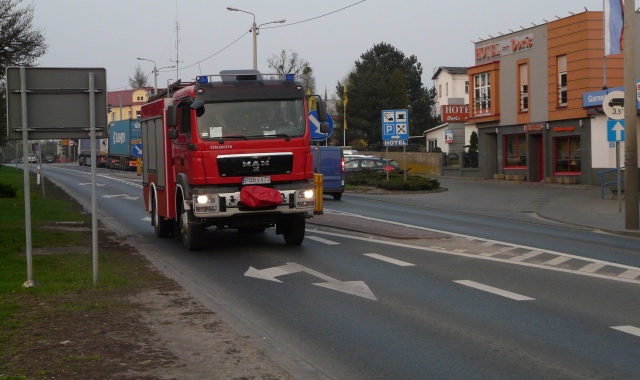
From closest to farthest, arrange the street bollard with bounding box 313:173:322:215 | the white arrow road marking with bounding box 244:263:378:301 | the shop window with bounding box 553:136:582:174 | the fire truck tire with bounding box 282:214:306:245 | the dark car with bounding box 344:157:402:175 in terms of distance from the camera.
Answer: the white arrow road marking with bounding box 244:263:378:301
the fire truck tire with bounding box 282:214:306:245
the street bollard with bounding box 313:173:322:215
the shop window with bounding box 553:136:582:174
the dark car with bounding box 344:157:402:175

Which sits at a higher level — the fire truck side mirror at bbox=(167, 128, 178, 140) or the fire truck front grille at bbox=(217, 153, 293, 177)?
the fire truck side mirror at bbox=(167, 128, 178, 140)

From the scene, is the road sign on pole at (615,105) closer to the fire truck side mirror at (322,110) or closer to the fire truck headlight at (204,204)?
the fire truck side mirror at (322,110)

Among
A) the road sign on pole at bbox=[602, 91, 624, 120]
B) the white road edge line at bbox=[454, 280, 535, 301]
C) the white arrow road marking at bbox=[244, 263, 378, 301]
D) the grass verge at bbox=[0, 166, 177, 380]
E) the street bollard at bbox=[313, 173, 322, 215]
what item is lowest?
the white road edge line at bbox=[454, 280, 535, 301]

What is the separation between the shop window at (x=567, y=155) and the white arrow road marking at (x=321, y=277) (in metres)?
31.6

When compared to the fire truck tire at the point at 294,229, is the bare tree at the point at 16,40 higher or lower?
higher

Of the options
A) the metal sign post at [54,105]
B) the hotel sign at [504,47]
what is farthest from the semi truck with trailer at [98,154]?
the metal sign post at [54,105]

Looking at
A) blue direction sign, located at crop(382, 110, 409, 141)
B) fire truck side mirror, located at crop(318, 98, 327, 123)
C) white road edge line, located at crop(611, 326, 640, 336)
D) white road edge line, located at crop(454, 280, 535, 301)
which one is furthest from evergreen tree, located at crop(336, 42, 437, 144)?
white road edge line, located at crop(611, 326, 640, 336)

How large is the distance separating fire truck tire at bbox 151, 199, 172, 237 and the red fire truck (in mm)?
2794

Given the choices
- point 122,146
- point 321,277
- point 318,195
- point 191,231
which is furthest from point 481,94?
point 321,277

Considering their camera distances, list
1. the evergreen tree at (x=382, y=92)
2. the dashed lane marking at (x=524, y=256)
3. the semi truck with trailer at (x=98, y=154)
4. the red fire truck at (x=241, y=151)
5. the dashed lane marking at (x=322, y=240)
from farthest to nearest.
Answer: the evergreen tree at (x=382, y=92) < the semi truck with trailer at (x=98, y=154) < the dashed lane marking at (x=322, y=240) < the red fire truck at (x=241, y=151) < the dashed lane marking at (x=524, y=256)

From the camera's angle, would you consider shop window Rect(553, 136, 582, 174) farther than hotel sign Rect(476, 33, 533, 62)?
No

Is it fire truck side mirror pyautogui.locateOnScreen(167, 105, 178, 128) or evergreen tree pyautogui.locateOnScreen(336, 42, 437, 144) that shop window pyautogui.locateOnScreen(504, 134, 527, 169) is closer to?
fire truck side mirror pyautogui.locateOnScreen(167, 105, 178, 128)

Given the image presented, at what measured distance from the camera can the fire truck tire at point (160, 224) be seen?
729 inches

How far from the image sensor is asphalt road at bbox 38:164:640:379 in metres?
7.21
